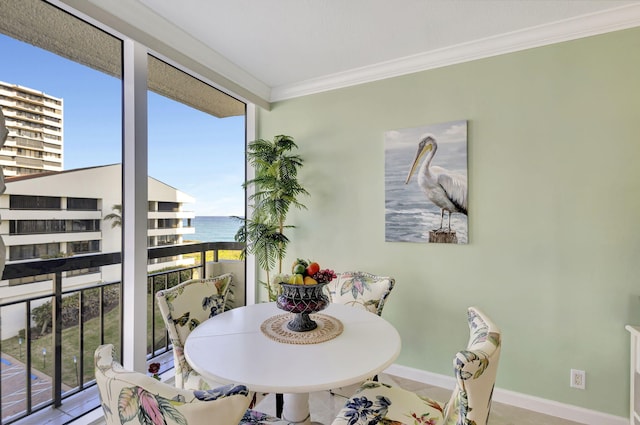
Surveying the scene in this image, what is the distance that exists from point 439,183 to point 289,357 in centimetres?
182

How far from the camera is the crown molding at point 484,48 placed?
6.64 feet

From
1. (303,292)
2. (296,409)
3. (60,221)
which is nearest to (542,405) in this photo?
(296,409)

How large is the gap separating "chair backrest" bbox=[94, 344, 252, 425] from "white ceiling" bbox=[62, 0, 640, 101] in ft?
6.75

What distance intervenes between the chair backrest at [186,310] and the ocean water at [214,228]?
3.42ft

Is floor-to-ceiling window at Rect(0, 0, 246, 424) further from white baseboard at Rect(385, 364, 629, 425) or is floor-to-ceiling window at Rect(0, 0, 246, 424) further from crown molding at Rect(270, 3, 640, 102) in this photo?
white baseboard at Rect(385, 364, 629, 425)

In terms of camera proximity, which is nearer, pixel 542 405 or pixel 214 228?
pixel 542 405

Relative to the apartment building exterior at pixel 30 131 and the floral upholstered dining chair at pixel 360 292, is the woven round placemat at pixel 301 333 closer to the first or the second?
the floral upholstered dining chair at pixel 360 292

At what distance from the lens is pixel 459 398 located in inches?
42.6

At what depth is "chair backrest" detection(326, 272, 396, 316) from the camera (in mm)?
2197

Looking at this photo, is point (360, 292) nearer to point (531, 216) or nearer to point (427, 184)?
point (427, 184)

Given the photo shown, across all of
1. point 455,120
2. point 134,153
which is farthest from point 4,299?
point 455,120

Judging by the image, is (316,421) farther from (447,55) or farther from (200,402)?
(447,55)

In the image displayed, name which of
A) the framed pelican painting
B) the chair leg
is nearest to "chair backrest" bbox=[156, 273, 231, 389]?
the chair leg

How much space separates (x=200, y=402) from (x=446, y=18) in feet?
8.23
